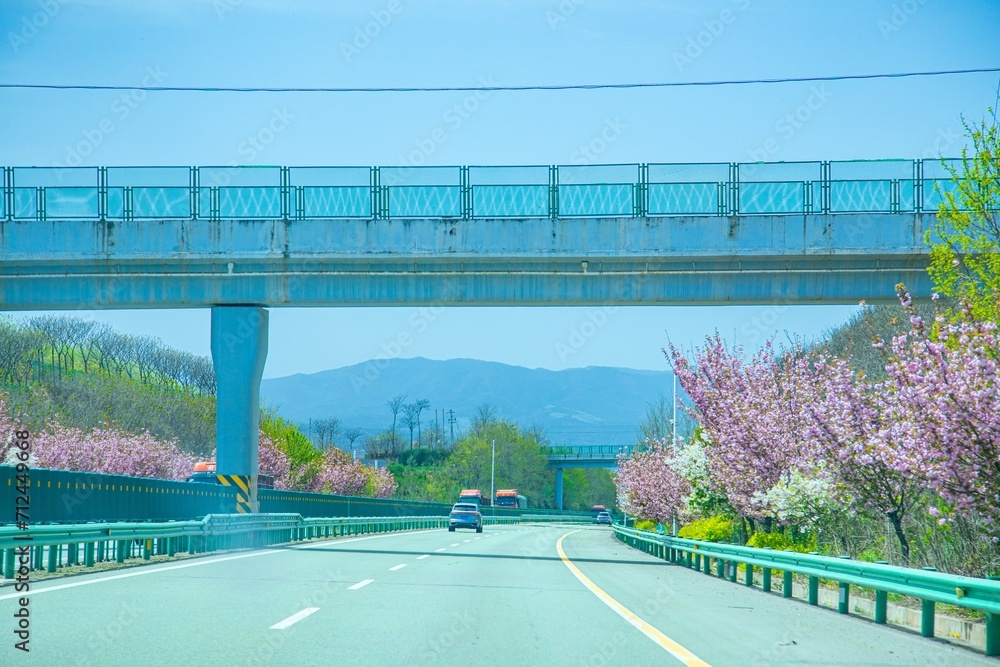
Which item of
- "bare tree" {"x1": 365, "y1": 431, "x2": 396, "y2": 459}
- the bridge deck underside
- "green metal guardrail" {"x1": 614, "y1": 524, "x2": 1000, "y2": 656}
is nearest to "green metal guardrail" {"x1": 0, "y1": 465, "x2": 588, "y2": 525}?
the bridge deck underside

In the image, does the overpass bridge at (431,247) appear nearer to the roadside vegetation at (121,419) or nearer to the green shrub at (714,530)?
the green shrub at (714,530)

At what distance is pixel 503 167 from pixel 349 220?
13.7 ft

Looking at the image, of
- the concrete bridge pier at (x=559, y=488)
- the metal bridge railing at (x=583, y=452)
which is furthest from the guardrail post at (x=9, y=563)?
the concrete bridge pier at (x=559, y=488)

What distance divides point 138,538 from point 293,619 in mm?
9741

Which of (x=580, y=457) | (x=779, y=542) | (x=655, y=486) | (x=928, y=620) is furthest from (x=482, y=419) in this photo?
(x=928, y=620)

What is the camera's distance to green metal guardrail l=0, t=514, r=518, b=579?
16016 millimetres

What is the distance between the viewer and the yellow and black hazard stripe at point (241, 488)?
29.1m

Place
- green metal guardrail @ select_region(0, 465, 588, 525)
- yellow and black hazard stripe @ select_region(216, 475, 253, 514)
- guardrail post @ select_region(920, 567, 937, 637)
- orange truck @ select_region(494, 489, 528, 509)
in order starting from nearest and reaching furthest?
guardrail post @ select_region(920, 567, 937, 637) → green metal guardrail @ select_region(0, 465, 588, 525) → yellow and black hazard stripe @ select_region(216, 475, 253, 514) → orange truck @ select_region(494, 489, 528, 509)

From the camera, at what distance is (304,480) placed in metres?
88.8

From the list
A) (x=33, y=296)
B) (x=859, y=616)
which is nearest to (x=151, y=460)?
(x=33, y=296)

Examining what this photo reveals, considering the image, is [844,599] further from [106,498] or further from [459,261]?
[459,261]

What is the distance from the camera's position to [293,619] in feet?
37.6

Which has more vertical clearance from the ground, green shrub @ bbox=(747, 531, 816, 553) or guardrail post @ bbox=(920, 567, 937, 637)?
guardrail post @ bbox=(920, 567, 937, 637)

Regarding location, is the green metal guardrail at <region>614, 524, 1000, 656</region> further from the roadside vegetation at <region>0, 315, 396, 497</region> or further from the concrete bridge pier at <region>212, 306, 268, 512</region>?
the roadside vegetation at <region>0, 315, 396, 497</region>
